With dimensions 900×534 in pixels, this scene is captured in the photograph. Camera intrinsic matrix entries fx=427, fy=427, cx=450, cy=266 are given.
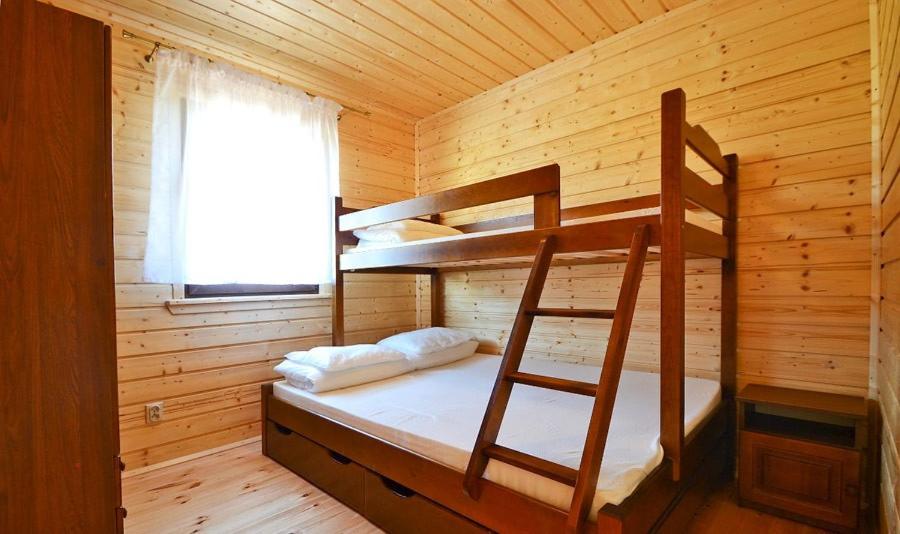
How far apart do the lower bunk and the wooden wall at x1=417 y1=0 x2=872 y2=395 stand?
415mm

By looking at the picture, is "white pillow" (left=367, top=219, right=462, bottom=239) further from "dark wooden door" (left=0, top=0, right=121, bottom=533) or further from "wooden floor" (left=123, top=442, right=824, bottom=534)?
"dark wooden door" (left=0, top=0, right=121, bottom=533)

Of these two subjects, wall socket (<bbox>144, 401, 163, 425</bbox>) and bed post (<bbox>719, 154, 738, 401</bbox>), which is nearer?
bed post (<bbox>719, 154, 738, 401</bbox>)

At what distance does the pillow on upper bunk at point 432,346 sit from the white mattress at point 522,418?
139 millimetres

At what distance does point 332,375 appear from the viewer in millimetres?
2285

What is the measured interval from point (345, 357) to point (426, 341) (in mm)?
631

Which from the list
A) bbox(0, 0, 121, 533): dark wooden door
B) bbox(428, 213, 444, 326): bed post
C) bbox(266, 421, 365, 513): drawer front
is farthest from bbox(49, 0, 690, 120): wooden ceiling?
bbox(266, 421, 365, 513): drawer front

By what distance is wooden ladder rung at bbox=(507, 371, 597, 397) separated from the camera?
1.30m

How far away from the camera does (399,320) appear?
369 centimetres

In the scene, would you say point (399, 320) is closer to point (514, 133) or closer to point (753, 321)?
point (514, 133)

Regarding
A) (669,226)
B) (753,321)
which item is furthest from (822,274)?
(669,226)

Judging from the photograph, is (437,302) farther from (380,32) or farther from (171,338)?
(380,32)

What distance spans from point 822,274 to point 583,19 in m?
1.84

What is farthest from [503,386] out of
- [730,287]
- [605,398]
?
[730,287]

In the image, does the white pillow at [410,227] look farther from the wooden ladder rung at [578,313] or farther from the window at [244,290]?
the wooden ladder rung at [578,313]
